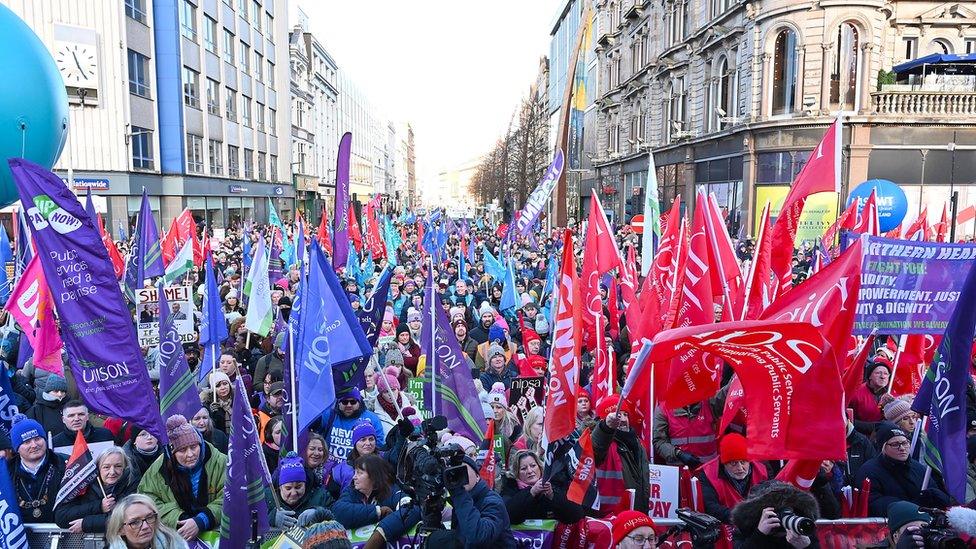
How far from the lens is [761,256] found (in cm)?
696

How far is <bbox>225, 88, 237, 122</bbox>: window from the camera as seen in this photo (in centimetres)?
4431

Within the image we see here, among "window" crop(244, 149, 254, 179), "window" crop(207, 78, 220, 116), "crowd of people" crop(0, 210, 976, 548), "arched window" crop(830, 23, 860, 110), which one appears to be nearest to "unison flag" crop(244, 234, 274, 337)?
"crowd of people" crop(0, 210, 976, 548)

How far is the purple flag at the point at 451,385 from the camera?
6.49m

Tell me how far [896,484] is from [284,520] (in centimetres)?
415

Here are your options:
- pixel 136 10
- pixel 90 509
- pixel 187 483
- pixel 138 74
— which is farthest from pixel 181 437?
pixel 136 10

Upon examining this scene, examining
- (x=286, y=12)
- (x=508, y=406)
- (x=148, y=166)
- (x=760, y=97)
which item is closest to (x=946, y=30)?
(x=760, y=97)

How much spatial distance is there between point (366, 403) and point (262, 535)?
2.76 meters

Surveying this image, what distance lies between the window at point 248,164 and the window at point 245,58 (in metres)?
5.17

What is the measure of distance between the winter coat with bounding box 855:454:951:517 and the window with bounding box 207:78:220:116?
40.9m

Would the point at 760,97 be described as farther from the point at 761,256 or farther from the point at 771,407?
the point at 771,407

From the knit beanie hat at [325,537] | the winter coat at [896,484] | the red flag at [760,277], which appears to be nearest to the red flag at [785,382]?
the winter coat at [896,484]

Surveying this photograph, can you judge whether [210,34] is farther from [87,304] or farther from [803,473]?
[803,473]

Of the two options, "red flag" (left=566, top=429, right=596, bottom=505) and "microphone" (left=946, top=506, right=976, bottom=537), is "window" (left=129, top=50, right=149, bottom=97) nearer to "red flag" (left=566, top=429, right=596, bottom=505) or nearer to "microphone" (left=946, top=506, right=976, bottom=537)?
"red flag" (left=566, top=429, right=596, bottom=505)

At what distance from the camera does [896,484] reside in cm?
517
